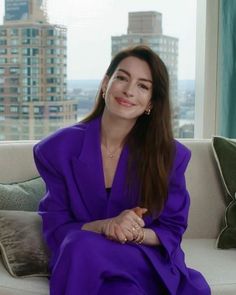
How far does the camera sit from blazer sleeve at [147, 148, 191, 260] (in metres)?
2.03

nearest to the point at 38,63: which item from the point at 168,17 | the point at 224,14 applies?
the point at 168,17

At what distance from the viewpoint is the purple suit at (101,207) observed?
188cm

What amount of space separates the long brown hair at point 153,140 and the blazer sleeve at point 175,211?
36mm

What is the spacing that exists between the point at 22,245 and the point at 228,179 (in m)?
0.96

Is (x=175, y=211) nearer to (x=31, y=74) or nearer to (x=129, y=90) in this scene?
(x=129, y=90)

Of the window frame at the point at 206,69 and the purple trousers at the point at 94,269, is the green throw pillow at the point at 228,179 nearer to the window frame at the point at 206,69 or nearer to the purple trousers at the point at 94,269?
the purple trousers at the point at 94,269

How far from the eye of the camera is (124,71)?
205cm

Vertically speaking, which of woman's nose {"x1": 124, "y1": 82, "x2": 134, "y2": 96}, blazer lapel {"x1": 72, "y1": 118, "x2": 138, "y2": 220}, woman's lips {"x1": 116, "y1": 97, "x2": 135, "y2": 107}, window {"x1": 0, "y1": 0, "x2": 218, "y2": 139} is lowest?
blazer lapel {"x1": 72, "y1": 118, "x2": 138, "y2": 220}

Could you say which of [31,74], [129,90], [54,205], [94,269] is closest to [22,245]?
[54,205]

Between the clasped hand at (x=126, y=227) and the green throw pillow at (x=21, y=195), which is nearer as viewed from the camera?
the clasped hand at (x=126, y=227)

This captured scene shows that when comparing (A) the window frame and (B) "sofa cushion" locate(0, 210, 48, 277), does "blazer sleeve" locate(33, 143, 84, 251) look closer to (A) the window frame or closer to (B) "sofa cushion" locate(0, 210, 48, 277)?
(B) "sofa cushion" locate(0, 210, 48, 277)

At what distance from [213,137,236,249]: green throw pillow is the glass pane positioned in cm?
88

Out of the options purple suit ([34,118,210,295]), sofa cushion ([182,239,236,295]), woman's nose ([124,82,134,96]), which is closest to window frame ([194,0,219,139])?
sofa cushion ([182,239,236,295])

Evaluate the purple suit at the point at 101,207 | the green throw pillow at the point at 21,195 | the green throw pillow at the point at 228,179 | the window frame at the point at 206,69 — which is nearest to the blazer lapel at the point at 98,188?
the purple suit at the point at 101,207
